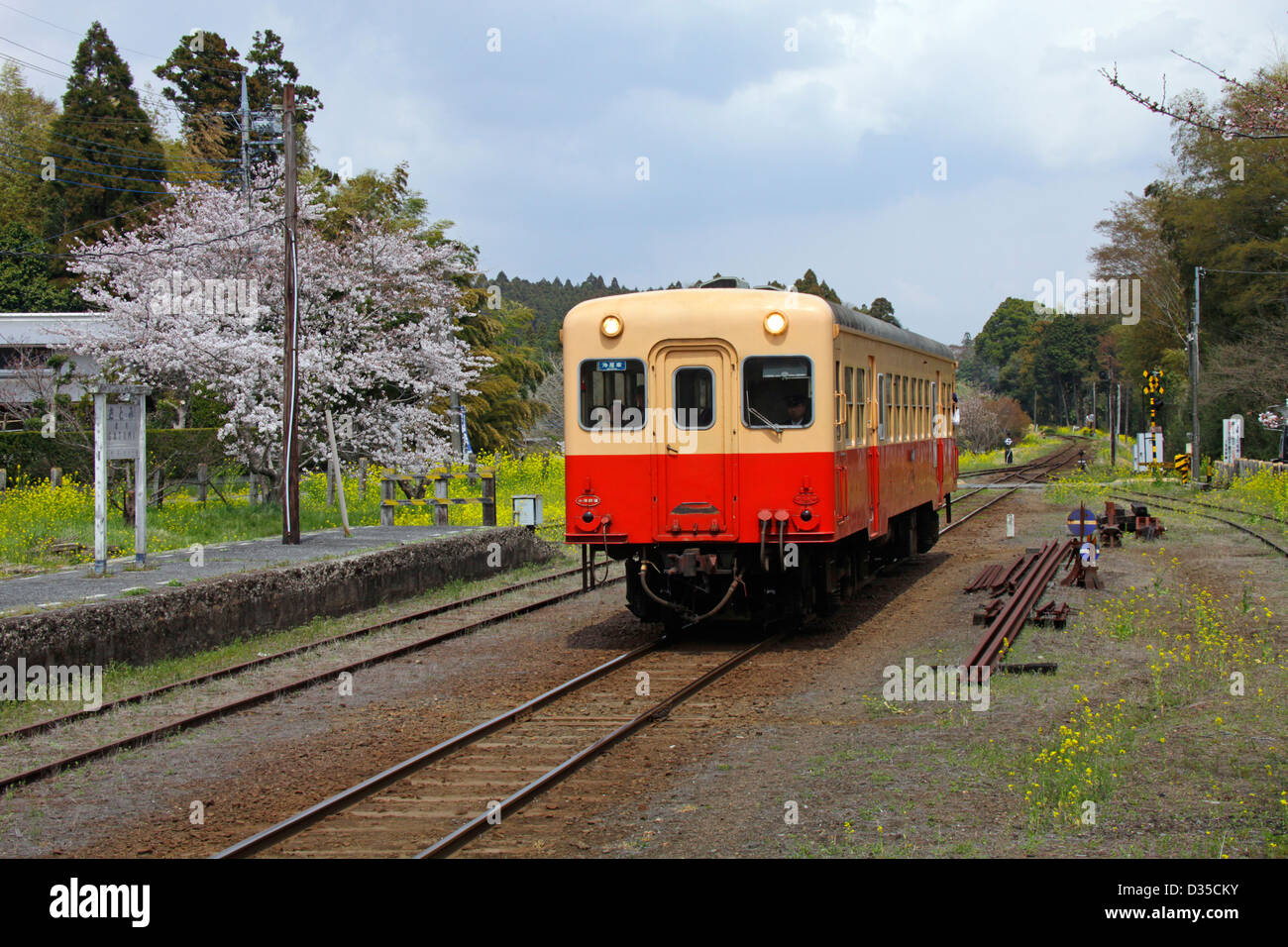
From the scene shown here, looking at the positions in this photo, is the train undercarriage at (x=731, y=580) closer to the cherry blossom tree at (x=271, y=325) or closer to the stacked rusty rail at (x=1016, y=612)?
the stacked rusty rail at (x=1016, y=612)

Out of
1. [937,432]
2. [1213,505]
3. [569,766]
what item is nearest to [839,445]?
[569,766]

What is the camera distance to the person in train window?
1112cm

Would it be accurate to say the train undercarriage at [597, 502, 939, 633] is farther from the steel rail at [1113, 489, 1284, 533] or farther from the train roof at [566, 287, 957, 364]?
the steel rail at [1113, 489, 1284, 533]

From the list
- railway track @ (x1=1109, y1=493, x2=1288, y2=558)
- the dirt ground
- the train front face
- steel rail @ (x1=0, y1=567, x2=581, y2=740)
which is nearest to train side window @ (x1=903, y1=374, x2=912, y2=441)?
the dirt ground

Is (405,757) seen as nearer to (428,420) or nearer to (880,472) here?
(880,472)

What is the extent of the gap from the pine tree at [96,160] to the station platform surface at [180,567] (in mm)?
36353

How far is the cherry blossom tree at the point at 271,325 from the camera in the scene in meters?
20.0

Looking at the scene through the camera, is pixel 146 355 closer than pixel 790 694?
No

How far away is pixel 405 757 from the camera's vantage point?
25.6 feet

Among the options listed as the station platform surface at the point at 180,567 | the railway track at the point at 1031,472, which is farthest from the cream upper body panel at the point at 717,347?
the railway track at the point at 1031,472

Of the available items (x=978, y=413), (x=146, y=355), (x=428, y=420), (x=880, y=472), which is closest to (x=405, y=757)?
(x=880, y=472)

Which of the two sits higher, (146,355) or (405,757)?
(146,355)

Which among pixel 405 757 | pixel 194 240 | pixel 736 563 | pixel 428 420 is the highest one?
pixel 194 240
